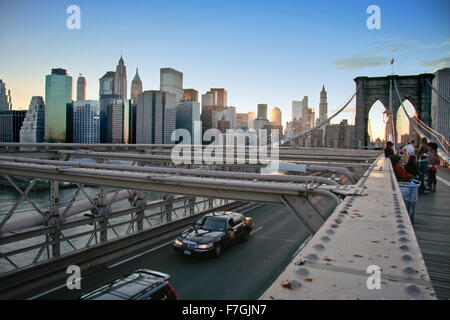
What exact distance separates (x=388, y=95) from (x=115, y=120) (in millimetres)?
107285

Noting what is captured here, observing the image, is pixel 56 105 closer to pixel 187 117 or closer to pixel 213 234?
pixel 187 117

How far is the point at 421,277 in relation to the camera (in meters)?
1.46

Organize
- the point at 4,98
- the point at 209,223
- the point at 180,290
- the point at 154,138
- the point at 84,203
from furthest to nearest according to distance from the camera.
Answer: the point at 154,138 < the point at 4,98 < the point at 209,223 < the point at 84,203 < the point at 180,290

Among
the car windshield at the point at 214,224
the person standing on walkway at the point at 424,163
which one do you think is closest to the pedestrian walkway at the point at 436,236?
the person standing on walkway at the point at 424,163

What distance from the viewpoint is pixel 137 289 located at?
264 inches

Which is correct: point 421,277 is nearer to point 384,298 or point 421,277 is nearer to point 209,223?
point 384,298

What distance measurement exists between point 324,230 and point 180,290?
8332 millimetres

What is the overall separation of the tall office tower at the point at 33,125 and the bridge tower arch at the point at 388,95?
6684cm

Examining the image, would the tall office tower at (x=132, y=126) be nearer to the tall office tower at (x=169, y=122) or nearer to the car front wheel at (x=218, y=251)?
the tall office tower at (x=169, y=122)

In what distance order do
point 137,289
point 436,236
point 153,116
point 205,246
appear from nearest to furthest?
point 436,236 → point 137,289 → point 205,246 → point 153,116

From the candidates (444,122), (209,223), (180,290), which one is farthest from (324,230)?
(444,122)

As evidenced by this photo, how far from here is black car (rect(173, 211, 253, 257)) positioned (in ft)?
39.1

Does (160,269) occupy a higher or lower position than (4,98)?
lower

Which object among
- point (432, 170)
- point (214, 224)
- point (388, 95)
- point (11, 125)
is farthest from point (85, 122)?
point (432, 170)
